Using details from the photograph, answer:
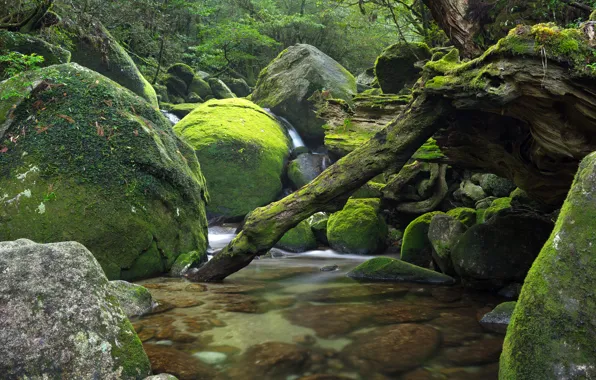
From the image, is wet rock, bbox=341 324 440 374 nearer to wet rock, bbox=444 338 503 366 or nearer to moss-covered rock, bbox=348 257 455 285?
wet rock, bbox=444 338 503 366

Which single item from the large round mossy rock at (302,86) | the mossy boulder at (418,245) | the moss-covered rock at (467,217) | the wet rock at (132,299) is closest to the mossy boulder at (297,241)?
the mossy boulder at (418,245)

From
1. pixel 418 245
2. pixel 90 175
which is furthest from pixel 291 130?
pixel 90 175

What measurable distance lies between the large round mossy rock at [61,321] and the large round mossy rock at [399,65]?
9444mm

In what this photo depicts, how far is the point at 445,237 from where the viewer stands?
23.4ft

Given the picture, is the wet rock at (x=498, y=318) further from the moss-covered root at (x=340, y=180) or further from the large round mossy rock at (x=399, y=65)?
the large round mossy rock at (x=399, y=65)

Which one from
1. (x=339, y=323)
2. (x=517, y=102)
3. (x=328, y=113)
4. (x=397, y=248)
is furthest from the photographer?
(x=397, y=248)

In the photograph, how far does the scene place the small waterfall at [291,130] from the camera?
17.1 metres

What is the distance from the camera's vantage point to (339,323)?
479 centimetres

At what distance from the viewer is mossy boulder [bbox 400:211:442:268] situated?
27.9 ft

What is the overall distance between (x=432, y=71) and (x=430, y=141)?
1.59 metres

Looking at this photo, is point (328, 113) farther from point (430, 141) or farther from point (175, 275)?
point (175, 275)

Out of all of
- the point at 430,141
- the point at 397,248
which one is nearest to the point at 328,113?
the point at 430,141

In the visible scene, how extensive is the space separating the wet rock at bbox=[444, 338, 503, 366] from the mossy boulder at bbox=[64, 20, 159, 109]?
40.6 ft

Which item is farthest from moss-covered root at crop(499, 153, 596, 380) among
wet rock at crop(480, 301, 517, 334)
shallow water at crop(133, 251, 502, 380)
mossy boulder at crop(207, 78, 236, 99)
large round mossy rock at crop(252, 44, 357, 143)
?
mossy boulder at crop(207, 78, 236, 99)
